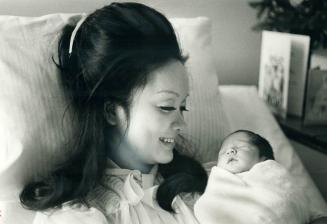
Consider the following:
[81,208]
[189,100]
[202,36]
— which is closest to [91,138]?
[81,208]

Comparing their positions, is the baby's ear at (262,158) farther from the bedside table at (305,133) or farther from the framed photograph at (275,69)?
the framed photograph at (275,69)

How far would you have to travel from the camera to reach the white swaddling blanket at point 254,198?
609 millimetres

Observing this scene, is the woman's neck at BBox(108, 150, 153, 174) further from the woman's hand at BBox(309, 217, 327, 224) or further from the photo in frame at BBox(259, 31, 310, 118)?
Result: the photo in frame at BBox(259, 31, 310, 118)

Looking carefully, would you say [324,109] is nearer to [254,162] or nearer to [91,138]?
[254,162]

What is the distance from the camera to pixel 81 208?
0.67 m

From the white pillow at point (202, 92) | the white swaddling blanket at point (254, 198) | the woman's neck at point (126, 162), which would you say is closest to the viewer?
the white swaddling blanket at point (254, 198)

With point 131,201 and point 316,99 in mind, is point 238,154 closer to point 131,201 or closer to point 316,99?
point 131,201

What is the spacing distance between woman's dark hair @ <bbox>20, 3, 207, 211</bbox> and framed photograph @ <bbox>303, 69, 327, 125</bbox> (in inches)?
19.4

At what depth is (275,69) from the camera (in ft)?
3.68

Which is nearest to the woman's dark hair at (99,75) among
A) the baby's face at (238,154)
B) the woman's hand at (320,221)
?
the baby's face at (238,154)

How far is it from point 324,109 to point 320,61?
21 centimetres

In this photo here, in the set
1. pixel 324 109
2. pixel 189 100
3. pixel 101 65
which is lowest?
pixel 324 109

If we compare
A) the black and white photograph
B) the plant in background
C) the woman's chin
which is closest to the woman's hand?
the black and white photograph

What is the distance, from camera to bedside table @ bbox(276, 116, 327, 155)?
98 centimetres
